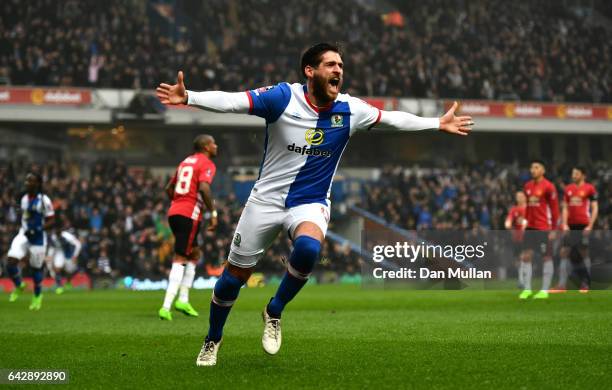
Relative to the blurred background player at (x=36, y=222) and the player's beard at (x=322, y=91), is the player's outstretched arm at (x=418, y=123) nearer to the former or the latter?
the player's beard at (x=322, y=91)

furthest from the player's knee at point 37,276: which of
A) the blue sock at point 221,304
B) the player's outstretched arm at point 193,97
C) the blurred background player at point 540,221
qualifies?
the player's outstretched arm at point 193,97

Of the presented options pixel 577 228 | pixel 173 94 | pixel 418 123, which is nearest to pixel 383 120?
pixel 418 123

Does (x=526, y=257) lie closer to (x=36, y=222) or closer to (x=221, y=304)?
(x=36, y=222)

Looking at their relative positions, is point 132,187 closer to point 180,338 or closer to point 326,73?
point 180,338

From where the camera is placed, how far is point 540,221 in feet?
54.5

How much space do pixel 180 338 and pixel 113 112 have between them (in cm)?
2652

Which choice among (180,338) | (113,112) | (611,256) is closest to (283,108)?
(180,338)

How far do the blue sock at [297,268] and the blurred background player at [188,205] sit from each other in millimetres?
5837

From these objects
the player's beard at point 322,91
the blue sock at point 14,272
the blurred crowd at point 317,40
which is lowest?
the blue sock at point 14,272

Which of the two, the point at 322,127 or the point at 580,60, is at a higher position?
the point at 580,60

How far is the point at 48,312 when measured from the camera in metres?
14.5

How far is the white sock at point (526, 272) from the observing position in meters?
16.6

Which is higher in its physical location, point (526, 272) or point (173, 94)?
point (173, 94)

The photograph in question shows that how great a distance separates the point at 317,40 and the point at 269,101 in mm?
32644
